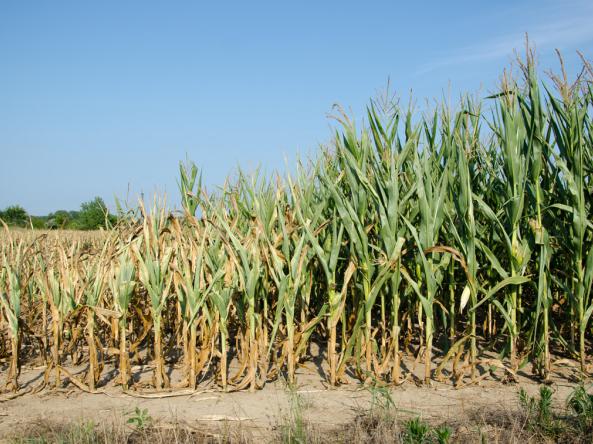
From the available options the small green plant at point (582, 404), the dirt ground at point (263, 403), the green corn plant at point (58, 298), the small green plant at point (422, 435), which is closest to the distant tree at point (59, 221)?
the green corn plant at point (58, 298)

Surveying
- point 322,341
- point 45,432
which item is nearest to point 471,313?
point 322,341

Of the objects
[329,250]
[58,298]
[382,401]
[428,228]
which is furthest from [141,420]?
[428,228]

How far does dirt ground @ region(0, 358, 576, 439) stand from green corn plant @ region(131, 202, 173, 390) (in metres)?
0.25

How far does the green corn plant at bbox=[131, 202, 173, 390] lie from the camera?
4.20m

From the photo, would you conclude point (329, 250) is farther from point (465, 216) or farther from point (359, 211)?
point (465, 216)

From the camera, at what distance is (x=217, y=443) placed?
3.31 metres

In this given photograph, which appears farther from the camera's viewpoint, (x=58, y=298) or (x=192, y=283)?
(x=192, y=283)

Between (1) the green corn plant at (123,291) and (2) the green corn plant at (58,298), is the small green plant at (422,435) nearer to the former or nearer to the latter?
(1) the green corn plant at (123,291)

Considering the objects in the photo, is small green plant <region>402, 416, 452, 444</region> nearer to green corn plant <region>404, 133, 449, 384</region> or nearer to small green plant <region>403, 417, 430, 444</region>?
small green plant <region>403, 417, 430, 444</region>

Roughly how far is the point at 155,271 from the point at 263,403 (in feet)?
4.00

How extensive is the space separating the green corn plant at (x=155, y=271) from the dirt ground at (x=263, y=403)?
0.25m

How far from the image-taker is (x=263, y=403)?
3.98 metres

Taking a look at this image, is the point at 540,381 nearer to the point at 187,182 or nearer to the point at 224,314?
the point at 224,314

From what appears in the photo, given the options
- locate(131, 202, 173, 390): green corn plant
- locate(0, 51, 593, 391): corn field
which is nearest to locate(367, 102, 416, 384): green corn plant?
locate(0, 51, 593, 391): corn field
